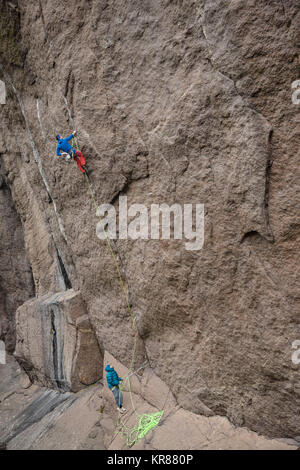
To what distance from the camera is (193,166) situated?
359 cm

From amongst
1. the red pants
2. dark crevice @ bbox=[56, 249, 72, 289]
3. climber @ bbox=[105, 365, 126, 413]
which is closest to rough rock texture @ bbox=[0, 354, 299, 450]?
climber @ bbox=[105, 365, 126, 413]

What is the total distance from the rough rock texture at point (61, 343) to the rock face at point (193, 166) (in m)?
0.50

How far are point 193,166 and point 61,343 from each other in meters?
3.95

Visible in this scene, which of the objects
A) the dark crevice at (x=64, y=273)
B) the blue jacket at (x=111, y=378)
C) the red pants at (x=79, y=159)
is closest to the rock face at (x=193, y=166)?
the red pants at (x=79, y=159)

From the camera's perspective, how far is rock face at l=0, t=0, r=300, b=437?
122 inches

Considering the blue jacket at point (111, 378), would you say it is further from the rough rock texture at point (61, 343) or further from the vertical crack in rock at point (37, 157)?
the vertical crack in rock at point (37, 157)

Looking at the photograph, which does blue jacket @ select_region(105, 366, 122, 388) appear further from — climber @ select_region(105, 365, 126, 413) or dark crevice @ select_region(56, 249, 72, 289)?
dark crevice @ select_region(56, 249, 72, 289)

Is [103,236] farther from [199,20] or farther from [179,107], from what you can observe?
[199,20]

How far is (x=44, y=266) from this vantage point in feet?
21.7

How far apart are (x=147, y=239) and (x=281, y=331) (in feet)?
6.22

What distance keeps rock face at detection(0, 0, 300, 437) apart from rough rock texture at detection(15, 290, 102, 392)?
0.50 m

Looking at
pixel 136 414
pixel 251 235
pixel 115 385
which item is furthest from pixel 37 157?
pixel 136 414

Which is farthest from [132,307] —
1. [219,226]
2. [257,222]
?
[257,222]
